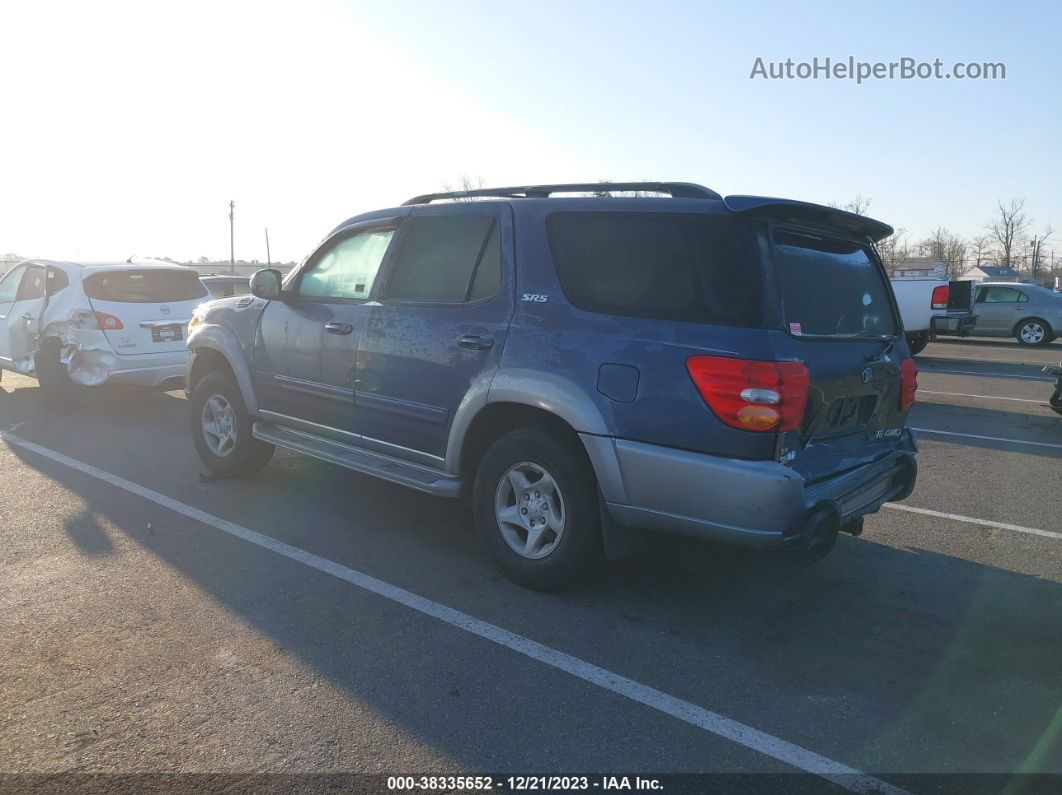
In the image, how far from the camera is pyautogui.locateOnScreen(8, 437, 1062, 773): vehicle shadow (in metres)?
3.01

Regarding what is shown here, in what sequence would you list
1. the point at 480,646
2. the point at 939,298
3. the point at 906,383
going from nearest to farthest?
the point at 480,646 < the point at 906,383 < the point at 939,298

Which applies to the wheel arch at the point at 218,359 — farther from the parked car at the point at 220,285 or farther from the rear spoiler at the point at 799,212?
the parked car at the point at 220,285

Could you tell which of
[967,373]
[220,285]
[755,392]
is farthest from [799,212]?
[220,285]

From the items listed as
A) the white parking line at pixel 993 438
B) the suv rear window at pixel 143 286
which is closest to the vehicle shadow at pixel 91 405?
the suv rear window at pixel 143 286

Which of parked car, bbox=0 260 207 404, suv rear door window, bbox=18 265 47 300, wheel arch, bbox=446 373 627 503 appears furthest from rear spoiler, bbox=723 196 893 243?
suv rear door window, bbox=18 265 47 300

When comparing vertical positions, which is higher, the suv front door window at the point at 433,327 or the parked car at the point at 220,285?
the parked car at the point at 220,285

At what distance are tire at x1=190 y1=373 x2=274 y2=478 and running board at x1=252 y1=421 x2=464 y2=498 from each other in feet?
0.81

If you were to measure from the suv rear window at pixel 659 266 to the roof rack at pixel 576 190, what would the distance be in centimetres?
18

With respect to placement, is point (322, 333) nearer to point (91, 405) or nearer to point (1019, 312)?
point (91, 405)

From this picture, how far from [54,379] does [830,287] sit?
8.71 meters

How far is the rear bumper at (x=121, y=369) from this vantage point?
29.7ft

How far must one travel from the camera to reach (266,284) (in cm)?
572

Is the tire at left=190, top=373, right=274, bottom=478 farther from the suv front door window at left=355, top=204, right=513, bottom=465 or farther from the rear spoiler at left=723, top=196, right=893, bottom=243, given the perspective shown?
the rear spoiler at left=723, top=196, right=893, bottom=243

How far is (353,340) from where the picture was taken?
16.9ft
